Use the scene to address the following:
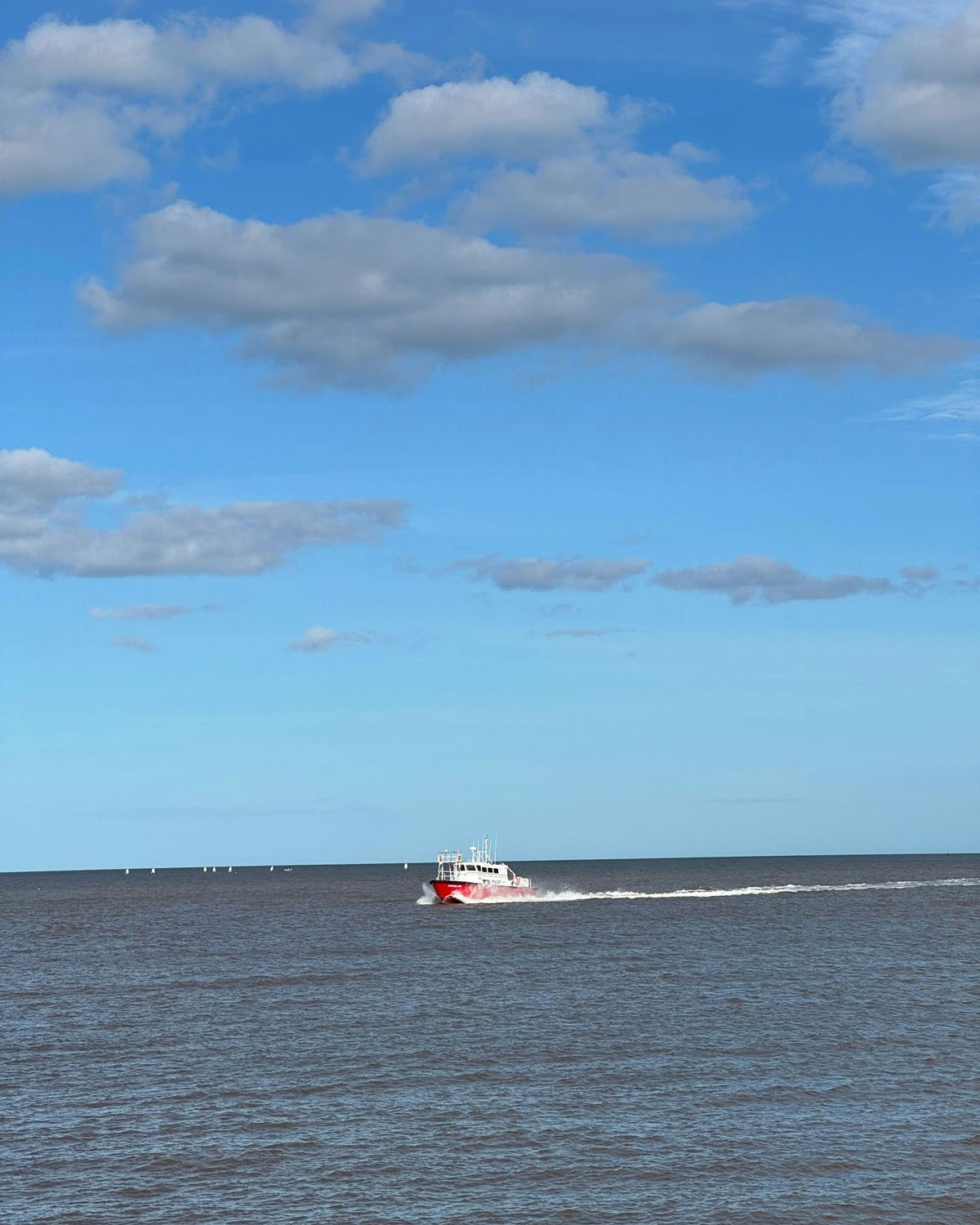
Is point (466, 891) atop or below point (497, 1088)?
below

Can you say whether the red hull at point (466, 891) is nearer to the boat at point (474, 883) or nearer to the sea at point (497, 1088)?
the boat at point (474, 883)

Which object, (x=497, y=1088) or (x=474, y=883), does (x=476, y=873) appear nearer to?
(x=474, y=883)

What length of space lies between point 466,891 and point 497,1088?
116 m

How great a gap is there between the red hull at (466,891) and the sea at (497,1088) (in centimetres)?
6302

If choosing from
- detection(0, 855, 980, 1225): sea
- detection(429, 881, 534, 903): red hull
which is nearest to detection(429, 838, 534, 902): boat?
detection(429, 881, 534, 903): red hull

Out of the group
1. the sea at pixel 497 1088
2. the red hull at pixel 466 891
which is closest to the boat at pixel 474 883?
the red hull at pixel 466 891

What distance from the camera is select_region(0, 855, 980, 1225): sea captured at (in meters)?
38.1

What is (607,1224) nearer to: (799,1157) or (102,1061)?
(799,1157)

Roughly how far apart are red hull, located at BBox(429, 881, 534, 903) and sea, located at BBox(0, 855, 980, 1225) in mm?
63024

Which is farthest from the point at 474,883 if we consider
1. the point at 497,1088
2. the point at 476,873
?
the point at 497,1088

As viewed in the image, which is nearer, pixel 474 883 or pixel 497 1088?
pixel 497 1088

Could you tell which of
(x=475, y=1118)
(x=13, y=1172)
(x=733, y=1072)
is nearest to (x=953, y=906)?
(x=733, y=1072)

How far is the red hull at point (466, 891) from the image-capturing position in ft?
543

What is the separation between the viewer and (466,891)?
166m
